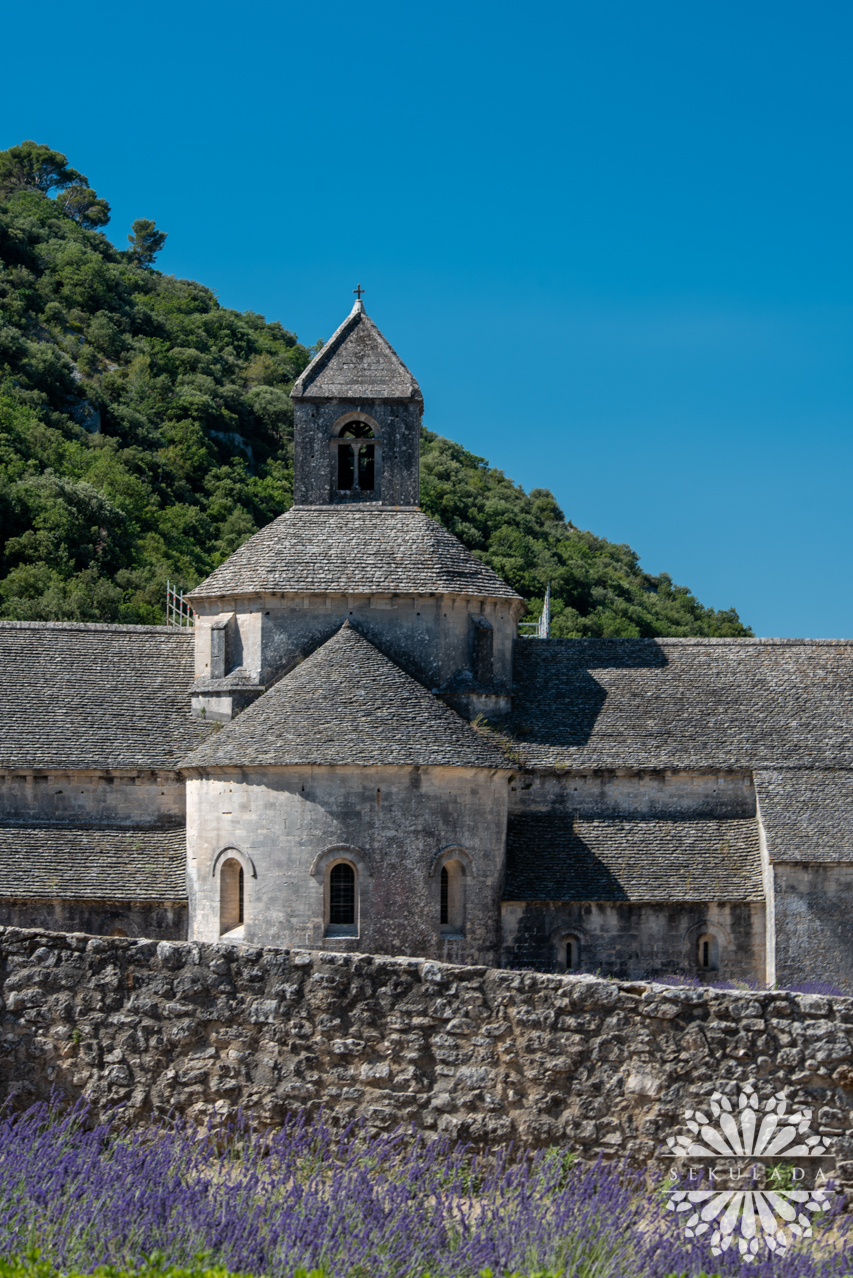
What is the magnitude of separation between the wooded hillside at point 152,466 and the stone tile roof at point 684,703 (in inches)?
1146

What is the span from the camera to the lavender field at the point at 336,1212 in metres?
8.52

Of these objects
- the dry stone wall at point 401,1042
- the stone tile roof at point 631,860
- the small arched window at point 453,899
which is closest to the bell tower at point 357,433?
the stone tile roof at point 631,860

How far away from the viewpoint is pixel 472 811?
28.2 m

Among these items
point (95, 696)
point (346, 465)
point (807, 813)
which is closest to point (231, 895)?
point (95, 696)

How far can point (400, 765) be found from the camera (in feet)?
88.7

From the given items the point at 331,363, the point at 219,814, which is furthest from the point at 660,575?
the point at 219,814

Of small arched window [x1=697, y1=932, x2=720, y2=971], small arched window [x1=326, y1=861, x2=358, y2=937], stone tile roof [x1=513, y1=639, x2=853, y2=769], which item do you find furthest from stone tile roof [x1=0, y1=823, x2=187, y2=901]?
small arched window [x1=697, y1=932, x2=720, y2=971]

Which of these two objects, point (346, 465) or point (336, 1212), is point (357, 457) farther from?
point (336, 1212)

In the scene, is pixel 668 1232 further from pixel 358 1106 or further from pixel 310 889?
pixel 310 889

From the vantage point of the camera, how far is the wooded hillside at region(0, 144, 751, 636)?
65.4 meters

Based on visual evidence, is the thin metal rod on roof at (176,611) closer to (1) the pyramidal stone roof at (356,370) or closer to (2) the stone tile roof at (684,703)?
(1) the pyramidal stone roof at (356,370)

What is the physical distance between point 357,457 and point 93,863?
10993 millimetres

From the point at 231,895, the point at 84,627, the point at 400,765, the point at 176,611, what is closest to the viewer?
the point at 400,765

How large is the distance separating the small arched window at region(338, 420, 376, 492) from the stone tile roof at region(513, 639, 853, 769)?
5303 mm
